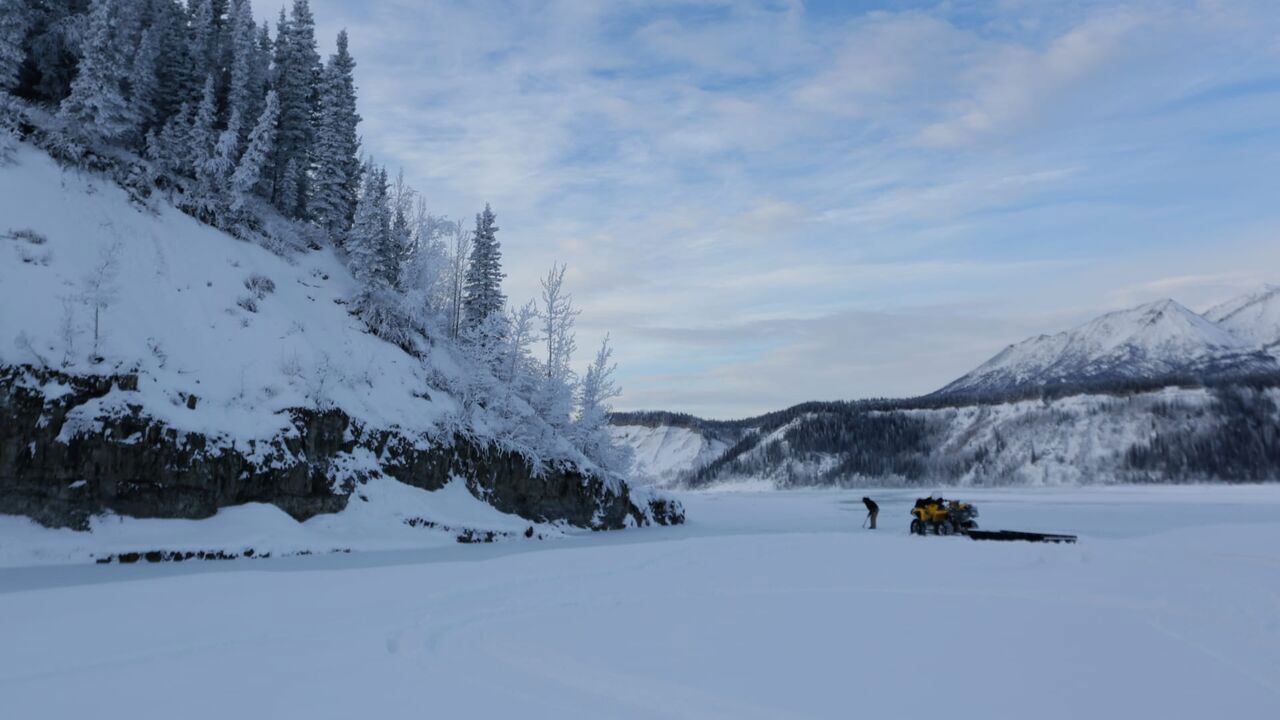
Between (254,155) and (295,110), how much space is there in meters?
7.55

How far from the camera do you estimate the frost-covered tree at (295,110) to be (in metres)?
44.3

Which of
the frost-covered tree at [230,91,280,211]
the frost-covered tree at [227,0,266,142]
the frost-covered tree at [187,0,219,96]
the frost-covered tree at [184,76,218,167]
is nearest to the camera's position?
the frost-covered tree at [230,91,280,211]

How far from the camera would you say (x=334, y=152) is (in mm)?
42844

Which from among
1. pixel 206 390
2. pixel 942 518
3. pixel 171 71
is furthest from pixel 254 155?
pixel 942 518

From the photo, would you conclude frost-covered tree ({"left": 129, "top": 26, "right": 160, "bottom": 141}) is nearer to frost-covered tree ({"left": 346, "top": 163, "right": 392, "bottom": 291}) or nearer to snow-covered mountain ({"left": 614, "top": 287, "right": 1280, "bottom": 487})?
frost-covered tree ({"left": 346, "top": 163, "right": 392, "bottom": 291})

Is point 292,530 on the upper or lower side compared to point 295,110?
lower

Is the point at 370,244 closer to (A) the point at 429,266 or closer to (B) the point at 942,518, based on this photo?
(A) the point at 429,266

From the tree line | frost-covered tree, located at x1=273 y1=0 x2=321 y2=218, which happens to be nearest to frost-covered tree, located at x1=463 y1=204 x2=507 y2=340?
the tree line

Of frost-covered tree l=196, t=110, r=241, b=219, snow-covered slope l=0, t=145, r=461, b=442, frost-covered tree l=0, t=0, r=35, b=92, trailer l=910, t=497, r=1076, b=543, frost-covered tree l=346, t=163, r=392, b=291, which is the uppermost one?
frost-covered tree l=0, t=0, r=35, b=92

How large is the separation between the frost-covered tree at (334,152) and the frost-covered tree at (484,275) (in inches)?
319

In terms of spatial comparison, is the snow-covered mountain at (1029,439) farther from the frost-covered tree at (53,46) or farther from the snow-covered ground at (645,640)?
the snow-covered ground at (645,640)

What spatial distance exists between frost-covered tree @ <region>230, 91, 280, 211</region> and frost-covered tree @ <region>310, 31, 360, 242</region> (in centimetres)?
302

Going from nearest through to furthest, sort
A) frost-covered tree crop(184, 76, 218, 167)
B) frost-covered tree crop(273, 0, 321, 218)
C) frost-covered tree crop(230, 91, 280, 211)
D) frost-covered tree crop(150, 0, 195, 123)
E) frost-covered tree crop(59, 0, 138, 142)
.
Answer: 1. frost-covered tree crop(59, 0, 138, 142)
2. frost-covered tree crop(230, 91, 280, 211)
3. frost-covered tree crop(184, 76, 218, 167)
4. frost-covered tree crop(150, 0, 195, 123)
5. frost-covered tree crop(273, 0, 321, 218)

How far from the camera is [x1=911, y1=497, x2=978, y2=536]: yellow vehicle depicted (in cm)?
2975
